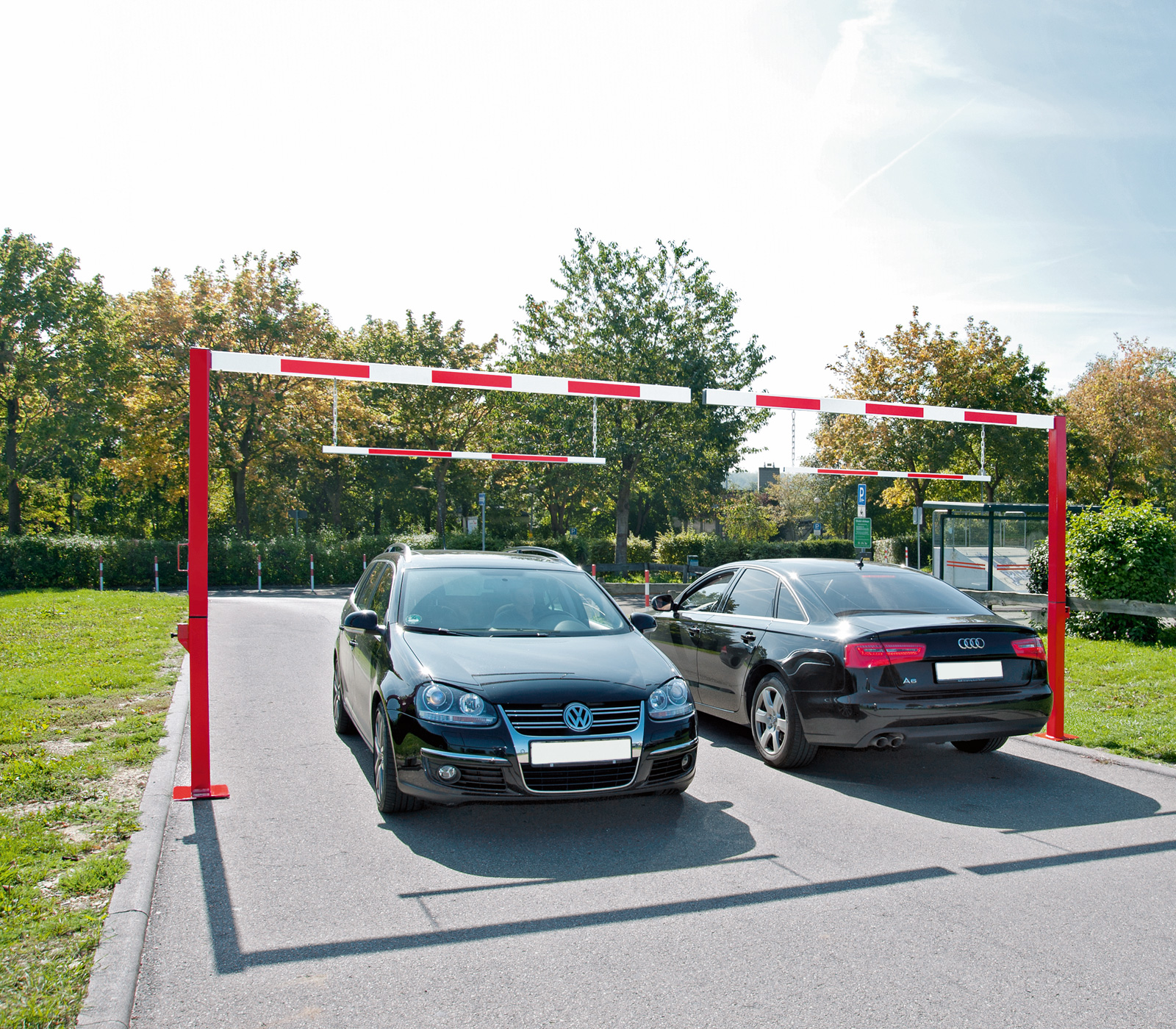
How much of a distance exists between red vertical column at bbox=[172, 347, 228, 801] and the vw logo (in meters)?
2.35

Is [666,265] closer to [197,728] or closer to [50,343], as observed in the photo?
[50,343]

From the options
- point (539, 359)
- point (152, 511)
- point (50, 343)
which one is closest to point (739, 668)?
point (539, 359)

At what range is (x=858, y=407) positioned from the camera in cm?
902

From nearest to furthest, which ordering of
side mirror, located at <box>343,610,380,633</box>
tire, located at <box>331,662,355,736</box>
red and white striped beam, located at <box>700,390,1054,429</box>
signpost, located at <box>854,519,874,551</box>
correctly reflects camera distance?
side mirror, located at <box>343,610,380,633</box> → tire, located at <box>331,662,355,736</box> → red and white striped beam, located at <box>700,390,1054,429</box> → signpost, located at <box>854,519,874,551</box>

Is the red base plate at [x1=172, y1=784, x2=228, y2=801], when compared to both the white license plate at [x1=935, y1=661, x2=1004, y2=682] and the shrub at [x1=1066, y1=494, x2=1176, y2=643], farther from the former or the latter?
the shrub at [x1=1066, y1=494, x2=1176, y2=643]

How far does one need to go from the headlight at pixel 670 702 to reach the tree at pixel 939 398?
3036 cm

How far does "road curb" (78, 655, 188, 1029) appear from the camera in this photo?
3.03 metres

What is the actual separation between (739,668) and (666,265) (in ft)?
91.5

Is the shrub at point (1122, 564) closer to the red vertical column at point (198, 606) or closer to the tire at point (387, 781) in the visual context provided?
the tire at point (387, 781)

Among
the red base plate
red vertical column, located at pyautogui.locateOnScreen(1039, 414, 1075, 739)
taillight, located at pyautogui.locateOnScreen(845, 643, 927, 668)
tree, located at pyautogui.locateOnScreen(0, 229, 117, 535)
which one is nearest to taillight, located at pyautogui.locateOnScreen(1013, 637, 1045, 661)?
taillight, located at pyautogui.locateOnScreen(845, 643, 927, 668)

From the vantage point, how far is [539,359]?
32938mm

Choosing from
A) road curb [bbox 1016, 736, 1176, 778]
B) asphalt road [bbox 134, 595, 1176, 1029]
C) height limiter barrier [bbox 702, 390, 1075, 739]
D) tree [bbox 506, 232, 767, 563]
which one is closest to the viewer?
asphalt road [bbox 134, 595, 1176, 1029]

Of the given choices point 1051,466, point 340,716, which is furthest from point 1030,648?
point 340,716

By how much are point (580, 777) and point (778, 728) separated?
89.4 inches
